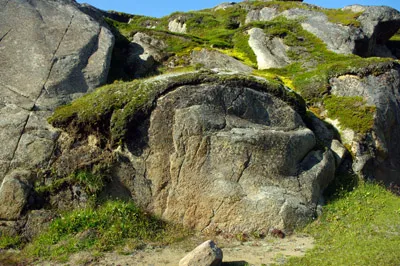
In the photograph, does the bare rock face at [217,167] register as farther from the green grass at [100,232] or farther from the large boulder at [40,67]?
the large boulder at [40,67]

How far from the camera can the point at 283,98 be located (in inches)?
723

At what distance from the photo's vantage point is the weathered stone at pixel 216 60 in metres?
26.5

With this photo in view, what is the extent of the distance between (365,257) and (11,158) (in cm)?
1314

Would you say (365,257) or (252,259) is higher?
(365,257)

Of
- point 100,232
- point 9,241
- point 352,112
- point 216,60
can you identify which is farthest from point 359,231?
point 216,60

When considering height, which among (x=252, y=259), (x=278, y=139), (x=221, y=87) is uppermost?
(x=221, y=87)

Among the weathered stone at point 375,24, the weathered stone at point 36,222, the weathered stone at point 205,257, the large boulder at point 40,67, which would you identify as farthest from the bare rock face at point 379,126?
the weathered stone at point 36,222

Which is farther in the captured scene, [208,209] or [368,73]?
[368,73]

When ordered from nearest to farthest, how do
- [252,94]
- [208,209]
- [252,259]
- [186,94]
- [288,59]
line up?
[252,259]
[208,209]
[186,94]
[252,94]
[288,59]

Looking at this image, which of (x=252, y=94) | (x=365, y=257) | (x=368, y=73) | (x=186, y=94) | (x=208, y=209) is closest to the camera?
(x=365, y=257)

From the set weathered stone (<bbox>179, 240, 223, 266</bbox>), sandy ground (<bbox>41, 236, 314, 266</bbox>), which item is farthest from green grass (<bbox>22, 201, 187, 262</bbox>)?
weathered stone (<bbox>179, 240, 223, 266</bbox>)

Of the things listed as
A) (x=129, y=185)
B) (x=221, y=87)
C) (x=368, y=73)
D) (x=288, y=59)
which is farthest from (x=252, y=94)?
(x=288, y=59)

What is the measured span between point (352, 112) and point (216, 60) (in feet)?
30.9

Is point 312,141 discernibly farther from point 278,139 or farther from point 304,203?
point 304,203
